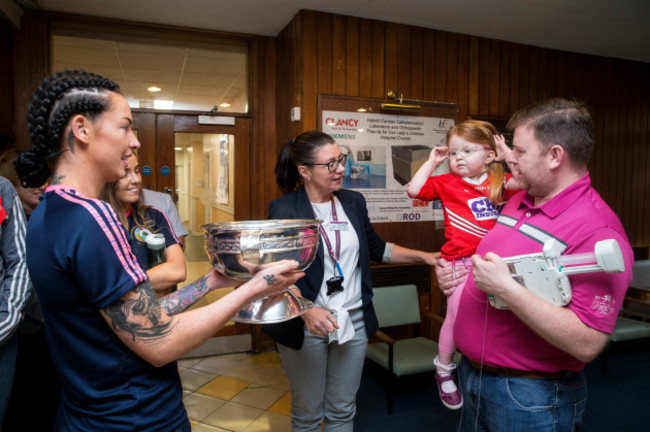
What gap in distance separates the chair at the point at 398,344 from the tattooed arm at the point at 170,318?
6.91 feet

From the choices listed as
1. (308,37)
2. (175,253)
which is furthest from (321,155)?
(308,37)

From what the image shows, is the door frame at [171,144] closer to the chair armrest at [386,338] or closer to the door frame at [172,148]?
the door frame at [172,148]

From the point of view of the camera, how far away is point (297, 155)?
2.08 m

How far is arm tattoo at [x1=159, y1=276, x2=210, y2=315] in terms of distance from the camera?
124 centimetres

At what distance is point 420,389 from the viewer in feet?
11.1

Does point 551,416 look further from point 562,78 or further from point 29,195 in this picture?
point 562,78

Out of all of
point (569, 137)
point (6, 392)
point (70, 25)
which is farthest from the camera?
point (70, 25)

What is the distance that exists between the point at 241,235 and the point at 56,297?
0.43 metres

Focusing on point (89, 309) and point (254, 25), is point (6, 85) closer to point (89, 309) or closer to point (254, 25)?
point (254, 25)

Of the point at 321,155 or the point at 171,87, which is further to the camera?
the point at 171,87

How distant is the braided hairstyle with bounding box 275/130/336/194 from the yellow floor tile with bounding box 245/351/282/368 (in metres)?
2.27

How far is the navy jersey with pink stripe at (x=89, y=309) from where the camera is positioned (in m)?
0.90

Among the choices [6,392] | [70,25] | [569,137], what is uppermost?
[70,25]

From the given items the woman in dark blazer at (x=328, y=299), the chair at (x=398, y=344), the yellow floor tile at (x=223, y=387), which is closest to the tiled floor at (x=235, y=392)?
the yellow floor tile at (x=223, y=387)
